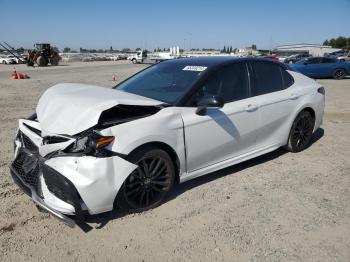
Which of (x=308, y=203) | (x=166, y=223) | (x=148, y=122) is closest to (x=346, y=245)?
(x=308, y=203)

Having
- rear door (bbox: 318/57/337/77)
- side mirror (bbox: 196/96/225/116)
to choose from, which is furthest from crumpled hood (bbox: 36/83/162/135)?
rear door (bbox: 318/57/337/77)

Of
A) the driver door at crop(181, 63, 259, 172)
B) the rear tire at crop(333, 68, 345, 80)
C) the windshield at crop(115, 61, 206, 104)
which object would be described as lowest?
the rear tire at crop(333, 68, 345, 80)

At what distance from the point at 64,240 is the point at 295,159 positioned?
12.3ft

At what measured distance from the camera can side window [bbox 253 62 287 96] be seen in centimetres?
496

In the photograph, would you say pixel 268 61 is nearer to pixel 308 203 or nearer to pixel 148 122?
pixel 308 203

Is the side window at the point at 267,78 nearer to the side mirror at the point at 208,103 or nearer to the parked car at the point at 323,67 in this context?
the side mirror at the point at 208,103

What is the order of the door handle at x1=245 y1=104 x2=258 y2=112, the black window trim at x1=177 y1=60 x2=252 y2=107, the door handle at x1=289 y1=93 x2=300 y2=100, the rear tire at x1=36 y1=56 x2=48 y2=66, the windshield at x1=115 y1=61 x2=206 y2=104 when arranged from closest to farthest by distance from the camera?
the black window trim at x1=177 y1=60 x2=252 y2=107
the windshield at x1=115 y1=61 x2=206 y2=104
the door handle at x1=245 y1=104 x2=258 y2=112
the door handle at x1=289 y1=93 x2=300 y2=100
the rear tire at x1=36 y1=56 x2=48 y2=66

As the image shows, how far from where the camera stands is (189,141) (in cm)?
398

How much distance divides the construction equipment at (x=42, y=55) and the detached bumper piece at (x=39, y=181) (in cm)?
3662

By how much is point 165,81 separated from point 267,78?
158 centimetres

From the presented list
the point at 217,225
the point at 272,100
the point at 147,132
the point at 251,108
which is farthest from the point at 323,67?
the point at 147,132

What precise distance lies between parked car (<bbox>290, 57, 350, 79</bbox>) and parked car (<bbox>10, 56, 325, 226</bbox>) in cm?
1703

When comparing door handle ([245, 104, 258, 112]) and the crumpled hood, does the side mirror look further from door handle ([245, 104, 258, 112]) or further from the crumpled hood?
door handle ([245, 104, 258, 112])

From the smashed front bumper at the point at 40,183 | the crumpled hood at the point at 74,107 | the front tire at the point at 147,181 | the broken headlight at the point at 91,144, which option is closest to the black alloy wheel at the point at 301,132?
the front tire at the point at 147,181
